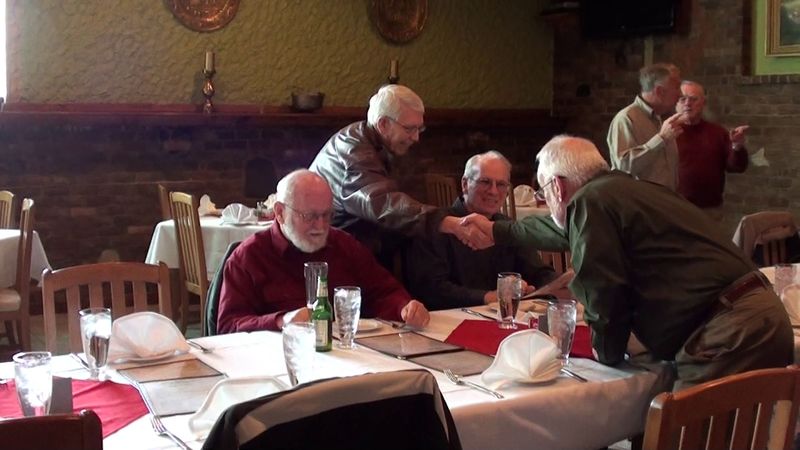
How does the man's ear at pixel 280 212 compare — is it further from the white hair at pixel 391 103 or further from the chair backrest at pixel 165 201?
the chair backrest at pixel 165 201

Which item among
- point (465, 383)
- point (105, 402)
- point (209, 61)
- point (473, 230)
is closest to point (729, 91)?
point (209, 61)

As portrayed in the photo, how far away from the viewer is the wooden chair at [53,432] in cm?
137

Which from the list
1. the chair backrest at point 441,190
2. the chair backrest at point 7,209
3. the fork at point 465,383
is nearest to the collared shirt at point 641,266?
the fork at point 465,383

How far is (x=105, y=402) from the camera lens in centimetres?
207

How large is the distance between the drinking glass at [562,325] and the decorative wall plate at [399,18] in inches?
227

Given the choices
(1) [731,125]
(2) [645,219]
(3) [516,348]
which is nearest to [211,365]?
(3) [516,348]

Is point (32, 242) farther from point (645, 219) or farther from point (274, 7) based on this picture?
point (645, 219)

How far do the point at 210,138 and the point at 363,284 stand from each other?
420 cm

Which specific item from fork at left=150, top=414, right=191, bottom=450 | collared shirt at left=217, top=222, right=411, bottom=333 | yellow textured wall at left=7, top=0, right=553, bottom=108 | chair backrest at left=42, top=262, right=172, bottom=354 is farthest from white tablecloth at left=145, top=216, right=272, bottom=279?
fork at left=150, top=414, right=191, bottom=450

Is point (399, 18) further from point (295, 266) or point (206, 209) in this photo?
point (295, 266)

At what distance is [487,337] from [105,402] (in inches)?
43.3

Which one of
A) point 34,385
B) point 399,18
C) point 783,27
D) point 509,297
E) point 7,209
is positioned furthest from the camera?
point 399,18

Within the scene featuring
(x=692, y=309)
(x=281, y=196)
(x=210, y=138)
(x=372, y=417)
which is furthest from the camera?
(x=210, y=138)

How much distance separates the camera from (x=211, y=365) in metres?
2.40
